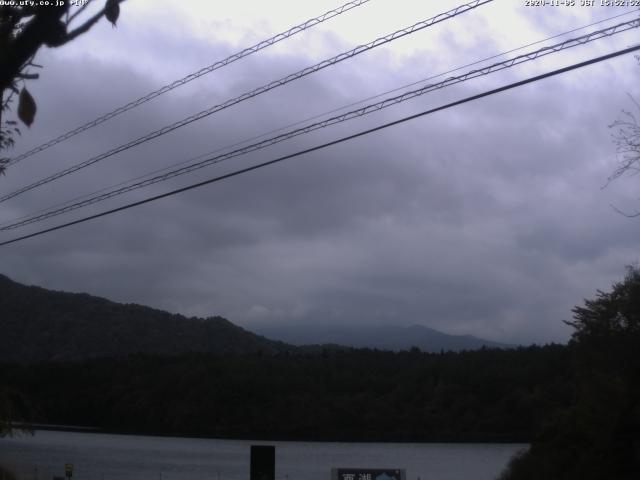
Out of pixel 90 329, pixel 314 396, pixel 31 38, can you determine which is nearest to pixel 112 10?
pixel 31 38

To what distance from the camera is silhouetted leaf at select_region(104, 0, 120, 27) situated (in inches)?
208

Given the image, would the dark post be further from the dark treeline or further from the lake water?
the dark treeline

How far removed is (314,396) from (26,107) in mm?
60447

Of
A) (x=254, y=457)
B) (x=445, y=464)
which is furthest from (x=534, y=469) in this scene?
(x=445, y=464)

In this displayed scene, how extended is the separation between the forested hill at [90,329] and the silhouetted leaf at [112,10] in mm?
55820

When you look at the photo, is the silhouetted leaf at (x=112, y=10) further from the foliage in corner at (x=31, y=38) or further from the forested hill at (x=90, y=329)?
the forested hill at (x=90, y=329)

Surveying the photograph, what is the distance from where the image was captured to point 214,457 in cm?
5781

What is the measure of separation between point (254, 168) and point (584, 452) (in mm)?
14473

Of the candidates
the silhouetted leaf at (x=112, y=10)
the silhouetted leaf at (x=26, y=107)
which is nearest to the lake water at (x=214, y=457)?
the silhouetted leaf at (x=26, y=107)

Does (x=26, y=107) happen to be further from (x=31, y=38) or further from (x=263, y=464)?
(x=263, y=464)

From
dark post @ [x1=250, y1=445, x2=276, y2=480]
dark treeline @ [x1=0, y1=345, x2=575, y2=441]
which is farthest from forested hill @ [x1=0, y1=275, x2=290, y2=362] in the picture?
dark post @ [x1=250, y1=445, x2=276, y2=480]

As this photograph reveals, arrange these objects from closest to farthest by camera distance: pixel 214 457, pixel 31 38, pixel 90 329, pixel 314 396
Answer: pixel 31 38
pixel 214 457
pixel 314 396
pixel 90 329

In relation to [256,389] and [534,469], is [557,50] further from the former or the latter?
[256,389]

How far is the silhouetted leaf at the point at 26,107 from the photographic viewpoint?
526 cm
